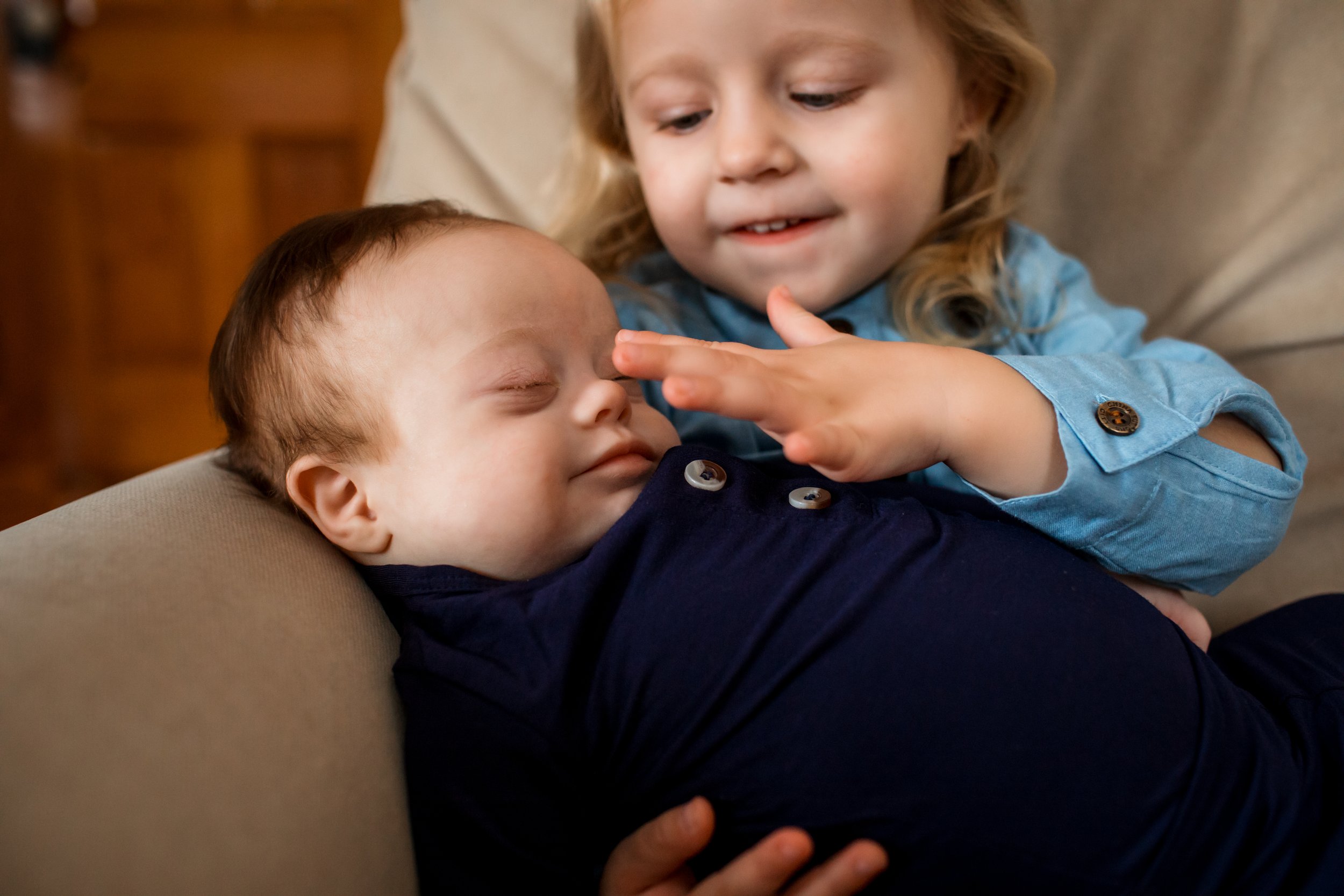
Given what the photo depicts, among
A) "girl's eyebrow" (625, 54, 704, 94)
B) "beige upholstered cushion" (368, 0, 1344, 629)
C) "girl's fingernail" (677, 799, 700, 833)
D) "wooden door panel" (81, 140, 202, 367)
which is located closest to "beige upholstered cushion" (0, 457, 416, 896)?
"girl's fingernail" (677, 799, 700, 833)

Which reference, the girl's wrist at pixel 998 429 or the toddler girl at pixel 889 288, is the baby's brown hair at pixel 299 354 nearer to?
the toddler girl at pixel 889 288

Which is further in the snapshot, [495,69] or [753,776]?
[495,69]

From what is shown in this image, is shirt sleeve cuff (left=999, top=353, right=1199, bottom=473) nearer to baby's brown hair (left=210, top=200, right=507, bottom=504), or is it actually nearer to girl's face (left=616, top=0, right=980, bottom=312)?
girl's face (left=616, top=0, right=980, bottom=312)

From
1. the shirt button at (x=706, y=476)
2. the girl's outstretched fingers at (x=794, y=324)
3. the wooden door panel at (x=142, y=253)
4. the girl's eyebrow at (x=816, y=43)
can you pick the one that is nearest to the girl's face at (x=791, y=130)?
the girl's eyebrow at (x=816, y=43)

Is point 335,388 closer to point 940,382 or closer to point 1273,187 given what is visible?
point 940,382

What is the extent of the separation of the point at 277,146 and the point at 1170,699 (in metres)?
Answer: 2.68

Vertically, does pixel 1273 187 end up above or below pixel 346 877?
above

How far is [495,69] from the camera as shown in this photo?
4.04 feet

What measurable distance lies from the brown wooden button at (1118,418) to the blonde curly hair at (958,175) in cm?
23

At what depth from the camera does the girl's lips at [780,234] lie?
913 mm

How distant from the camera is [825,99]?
2.86 feet

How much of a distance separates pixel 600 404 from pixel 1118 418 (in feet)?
1.24

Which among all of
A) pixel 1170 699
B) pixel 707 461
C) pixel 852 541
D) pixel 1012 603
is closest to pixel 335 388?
pixel 707 461

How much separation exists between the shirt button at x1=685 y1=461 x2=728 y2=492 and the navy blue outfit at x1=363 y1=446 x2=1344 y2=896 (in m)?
0.02
